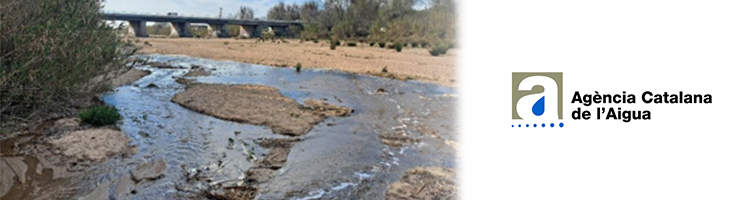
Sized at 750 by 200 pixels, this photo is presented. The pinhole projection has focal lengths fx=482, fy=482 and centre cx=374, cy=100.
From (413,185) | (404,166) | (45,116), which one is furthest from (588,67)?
(45,116)

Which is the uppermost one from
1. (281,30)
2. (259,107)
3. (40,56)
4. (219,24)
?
(219,24)

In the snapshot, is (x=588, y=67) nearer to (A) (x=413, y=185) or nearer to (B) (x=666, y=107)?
(B) (x=666, y=107)

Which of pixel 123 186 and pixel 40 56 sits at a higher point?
pixel 40 56

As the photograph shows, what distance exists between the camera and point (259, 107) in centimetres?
817

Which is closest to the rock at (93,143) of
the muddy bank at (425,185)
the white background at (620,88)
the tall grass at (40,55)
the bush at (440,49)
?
the tall grass at (40,55)

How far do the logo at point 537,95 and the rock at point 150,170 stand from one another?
3.87 meters

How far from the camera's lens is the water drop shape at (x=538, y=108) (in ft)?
2.91

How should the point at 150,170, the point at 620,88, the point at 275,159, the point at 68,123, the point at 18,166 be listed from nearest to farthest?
the point at 620,88, the point at 18,166, the point at 150,170, the point at 275,159, the point at 68,123

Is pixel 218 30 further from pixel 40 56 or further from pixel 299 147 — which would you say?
pixel 40 56

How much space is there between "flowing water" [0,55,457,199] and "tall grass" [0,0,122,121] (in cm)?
76

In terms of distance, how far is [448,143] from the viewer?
5383 mm

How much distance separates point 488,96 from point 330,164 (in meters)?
3.93

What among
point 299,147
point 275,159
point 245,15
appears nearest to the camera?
point 275,159

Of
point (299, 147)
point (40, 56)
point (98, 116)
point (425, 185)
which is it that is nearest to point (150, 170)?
point (40, 56)
